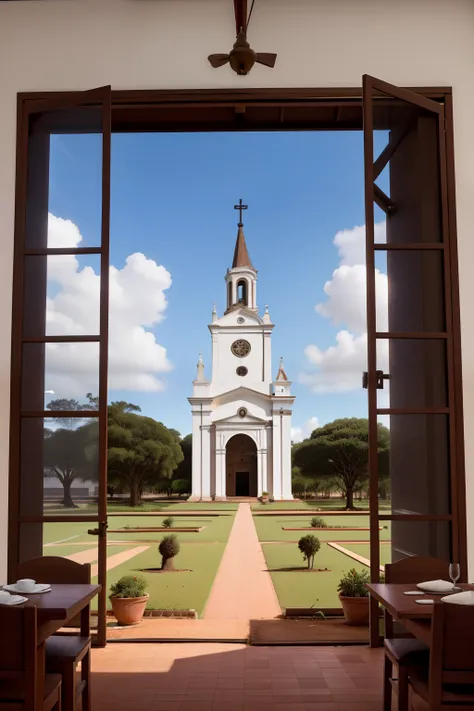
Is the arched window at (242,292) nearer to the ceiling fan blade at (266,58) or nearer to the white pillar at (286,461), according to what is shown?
the white pillar at (286,461)

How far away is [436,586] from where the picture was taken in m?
3.04

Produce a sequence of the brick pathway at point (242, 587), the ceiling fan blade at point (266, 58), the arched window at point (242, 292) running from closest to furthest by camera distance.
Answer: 1. the ceiling fan blade at point (266, 58)
2. the brick pathway at point (242, 587)
3. the arched window at point (242, 292)

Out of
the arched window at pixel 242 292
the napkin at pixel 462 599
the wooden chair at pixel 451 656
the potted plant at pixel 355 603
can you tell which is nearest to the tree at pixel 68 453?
the napkin at pixel 462 599

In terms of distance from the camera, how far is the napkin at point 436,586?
300 cm

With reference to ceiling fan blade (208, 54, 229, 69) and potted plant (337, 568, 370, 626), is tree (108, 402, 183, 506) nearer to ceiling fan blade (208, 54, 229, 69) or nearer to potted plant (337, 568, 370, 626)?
potted plant (337, 568, 370, 626)

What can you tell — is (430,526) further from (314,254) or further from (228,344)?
(314,254)

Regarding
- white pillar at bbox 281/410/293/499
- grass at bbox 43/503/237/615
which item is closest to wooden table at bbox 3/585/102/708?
grass at bbox 43/503/237/615

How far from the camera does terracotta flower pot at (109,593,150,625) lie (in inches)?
273

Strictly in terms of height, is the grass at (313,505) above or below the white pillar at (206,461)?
below

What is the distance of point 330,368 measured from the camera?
156 feet

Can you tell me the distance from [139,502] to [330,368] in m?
16.2

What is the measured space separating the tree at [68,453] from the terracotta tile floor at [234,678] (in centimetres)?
105

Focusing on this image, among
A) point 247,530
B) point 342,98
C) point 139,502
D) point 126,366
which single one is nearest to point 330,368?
→ point 126,366

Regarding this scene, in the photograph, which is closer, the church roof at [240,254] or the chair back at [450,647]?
the chair back at [450,647]
